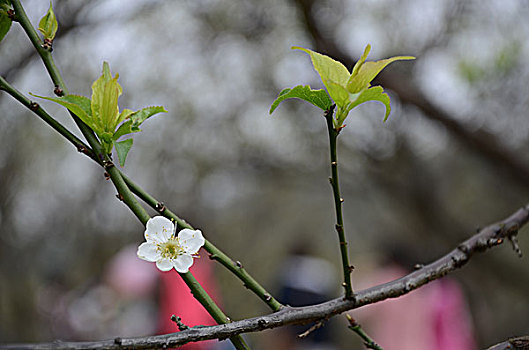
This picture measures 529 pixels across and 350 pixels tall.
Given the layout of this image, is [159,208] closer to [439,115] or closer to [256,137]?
[439,115]

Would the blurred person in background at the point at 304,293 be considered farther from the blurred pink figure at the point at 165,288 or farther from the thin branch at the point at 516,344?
the thin branch at the point at 516,344

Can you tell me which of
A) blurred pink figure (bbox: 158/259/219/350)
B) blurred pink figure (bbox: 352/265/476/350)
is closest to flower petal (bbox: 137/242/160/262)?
blurred pink figure (bbox: 158/259/219/350)

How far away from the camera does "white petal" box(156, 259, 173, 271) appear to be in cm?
43

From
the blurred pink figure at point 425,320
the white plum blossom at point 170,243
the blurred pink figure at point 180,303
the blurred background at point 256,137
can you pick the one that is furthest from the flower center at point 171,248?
the blurred pink figure at point 425,320

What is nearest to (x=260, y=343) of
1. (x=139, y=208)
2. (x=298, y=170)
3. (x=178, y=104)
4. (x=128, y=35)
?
(x=298, y=170)

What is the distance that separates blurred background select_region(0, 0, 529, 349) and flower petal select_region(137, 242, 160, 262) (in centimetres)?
123

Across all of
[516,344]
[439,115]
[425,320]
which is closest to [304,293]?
[425,320]

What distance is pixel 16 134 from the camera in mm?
2084

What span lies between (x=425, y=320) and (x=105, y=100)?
3.16 meters

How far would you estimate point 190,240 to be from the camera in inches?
17.1

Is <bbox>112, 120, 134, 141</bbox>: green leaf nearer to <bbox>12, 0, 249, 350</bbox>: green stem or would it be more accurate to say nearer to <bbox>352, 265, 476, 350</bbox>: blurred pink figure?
<bbox>12, 0, 249, 350</bbox>: green stem

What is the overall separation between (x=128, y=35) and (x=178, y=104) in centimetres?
81

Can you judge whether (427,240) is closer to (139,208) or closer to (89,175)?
(89,175)

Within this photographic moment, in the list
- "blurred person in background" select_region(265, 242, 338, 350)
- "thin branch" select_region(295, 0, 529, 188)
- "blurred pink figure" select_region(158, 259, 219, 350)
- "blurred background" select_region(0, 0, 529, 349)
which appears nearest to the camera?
"thin branch" select_region(295, 0, 529, 188)
